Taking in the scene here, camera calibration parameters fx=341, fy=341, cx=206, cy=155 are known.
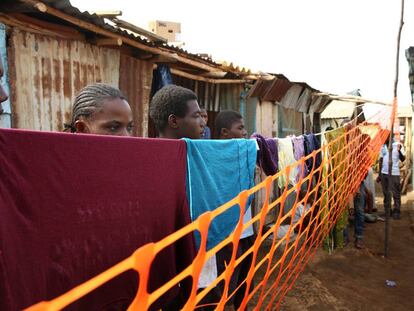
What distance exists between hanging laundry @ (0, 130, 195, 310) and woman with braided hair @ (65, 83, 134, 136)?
0.35 meters

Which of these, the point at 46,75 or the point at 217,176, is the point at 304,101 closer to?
the point at 46,75

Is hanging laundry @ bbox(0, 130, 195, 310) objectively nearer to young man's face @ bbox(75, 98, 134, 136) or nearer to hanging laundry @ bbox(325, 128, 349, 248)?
young man's face @ bbox(75, 98, 134, 136)

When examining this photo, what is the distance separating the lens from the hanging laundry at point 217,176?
1805 mm

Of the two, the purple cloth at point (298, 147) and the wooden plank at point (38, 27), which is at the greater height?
the wooden plank at point (38, 27)

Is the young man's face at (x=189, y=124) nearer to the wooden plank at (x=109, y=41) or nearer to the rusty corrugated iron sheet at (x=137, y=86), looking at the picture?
the wooden plank at (x=109, y=41)

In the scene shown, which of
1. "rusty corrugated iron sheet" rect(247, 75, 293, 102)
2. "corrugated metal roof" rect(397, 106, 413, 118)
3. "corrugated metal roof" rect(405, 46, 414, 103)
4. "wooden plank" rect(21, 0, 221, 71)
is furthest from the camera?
"corrugated metal roof" rect(397, 106, 413, 118)

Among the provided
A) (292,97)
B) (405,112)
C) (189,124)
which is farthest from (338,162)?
(405,112)

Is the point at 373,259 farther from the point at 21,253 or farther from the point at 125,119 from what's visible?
the point at 21,253

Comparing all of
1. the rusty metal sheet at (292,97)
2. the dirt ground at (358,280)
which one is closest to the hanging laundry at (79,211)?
the dirt ground at (358,280)

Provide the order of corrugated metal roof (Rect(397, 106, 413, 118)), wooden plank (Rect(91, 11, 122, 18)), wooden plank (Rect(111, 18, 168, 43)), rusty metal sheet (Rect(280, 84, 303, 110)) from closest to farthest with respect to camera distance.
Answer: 1. wooden plank (Rect(91, 11, 122, 18))
2. wooden plank (Rect(111, 18, 168, 43))
3. rusty metal sheet (Rect(280, 84, 303, 110))
4. corrugated metal roof (Rect(397, 106, 413, 118))

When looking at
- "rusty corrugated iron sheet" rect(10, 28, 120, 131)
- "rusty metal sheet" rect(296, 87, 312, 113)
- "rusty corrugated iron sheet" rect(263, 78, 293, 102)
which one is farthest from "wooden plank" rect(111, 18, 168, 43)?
"rusty metal sheet" rect(296, 87, 312, 113)

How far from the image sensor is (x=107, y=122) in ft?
5.54

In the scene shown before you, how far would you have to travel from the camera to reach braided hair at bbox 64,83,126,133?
1.72 meters

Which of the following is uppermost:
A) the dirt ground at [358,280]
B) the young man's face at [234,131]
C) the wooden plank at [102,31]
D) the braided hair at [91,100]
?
the wooden plank at [102,31]
